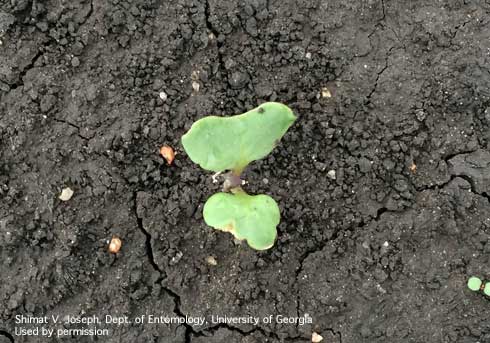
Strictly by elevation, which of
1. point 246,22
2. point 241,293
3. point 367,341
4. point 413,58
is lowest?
point 367,341

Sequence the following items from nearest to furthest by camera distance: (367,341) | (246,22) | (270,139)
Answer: (270,139), (367,341), (246,22)

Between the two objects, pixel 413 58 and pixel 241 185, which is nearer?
pixel 241 185

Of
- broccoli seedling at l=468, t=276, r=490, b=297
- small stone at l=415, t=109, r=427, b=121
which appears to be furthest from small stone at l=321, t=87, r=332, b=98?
broccoli seedling at l=468, t=276, r=490, b=297

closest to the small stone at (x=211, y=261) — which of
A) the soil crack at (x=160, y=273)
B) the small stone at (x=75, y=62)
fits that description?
the soil crack at (x=160, y=273)

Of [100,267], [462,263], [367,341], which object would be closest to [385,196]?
[462,263]

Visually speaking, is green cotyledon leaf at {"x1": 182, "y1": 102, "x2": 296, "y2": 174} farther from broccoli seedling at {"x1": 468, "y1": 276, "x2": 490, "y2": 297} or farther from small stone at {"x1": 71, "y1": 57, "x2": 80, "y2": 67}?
broccoli seedling at {"x1": 468, "y1": 276, "x2": 490, "y2": 297}

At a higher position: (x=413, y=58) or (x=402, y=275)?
(x=413, y=58)

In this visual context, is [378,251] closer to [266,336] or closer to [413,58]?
[266,336]

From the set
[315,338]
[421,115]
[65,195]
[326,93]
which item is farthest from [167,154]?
[421,115]

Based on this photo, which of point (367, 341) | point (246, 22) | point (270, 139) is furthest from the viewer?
point (246, 22)
